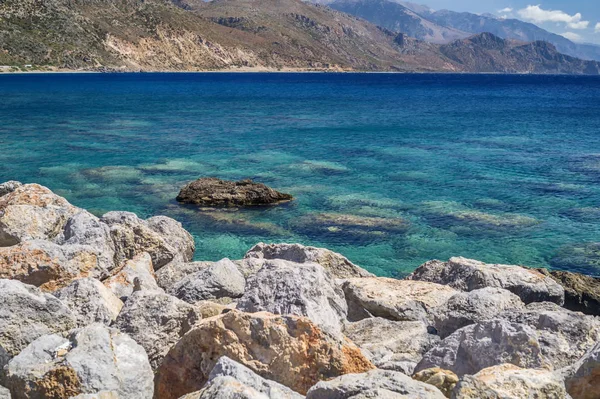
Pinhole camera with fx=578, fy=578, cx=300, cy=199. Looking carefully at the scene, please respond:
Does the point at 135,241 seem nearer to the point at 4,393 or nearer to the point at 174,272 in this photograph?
the point at 174,272

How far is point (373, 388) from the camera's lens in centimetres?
536

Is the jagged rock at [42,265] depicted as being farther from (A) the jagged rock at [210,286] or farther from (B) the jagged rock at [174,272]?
(B) the jagged rock at [174,272]

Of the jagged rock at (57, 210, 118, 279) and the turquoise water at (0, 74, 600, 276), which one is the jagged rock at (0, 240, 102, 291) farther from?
the turquoise water at (0, 74, 600, 276)

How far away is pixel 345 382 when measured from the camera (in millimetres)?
5520

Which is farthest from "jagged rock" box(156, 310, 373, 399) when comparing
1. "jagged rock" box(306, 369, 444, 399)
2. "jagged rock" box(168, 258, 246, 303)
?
"jagged rock" box(168, 258, 246, 303)

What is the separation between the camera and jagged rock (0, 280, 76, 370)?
745cm

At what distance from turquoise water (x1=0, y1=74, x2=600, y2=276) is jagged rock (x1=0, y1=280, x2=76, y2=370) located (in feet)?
33.6

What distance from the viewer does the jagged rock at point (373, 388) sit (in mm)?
5309

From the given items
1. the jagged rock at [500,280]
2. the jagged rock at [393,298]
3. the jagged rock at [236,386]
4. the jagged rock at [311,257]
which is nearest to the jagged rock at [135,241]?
the jagged rock at [311,257]

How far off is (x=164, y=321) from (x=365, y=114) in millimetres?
62265

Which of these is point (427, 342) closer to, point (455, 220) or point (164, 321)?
point (164, 321)

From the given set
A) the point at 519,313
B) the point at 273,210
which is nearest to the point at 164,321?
the point at 519,313

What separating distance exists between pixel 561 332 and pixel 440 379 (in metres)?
3.20

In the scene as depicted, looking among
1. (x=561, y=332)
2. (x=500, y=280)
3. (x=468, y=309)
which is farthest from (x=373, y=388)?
(x=500, y=280)
